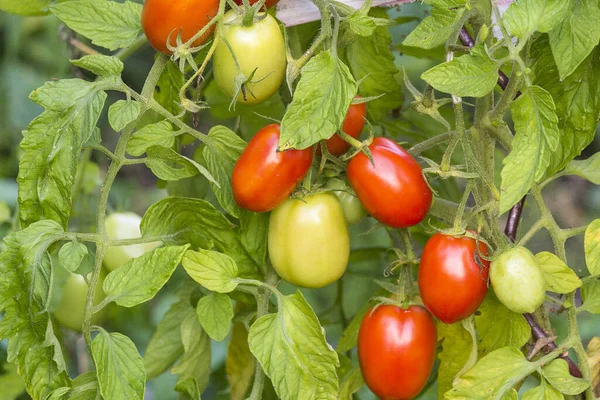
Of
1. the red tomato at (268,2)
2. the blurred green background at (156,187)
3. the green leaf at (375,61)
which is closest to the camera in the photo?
the red tomato at (268,2)

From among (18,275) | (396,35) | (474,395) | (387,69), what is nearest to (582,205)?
(396,35)

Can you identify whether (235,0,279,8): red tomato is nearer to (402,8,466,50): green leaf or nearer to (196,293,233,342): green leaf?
(402,8,466,50): green leaf

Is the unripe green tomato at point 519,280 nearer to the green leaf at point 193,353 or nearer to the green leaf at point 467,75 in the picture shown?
the green leaf at point 467,75

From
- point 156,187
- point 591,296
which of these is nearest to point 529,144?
point 591,296

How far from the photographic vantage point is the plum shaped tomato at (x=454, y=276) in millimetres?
632

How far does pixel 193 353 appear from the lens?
2.52 feet

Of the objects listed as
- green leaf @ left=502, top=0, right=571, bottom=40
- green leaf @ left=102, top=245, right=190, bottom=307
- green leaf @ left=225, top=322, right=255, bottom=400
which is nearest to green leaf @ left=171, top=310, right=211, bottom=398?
green leaf @ left=225, top=322, right=255, bottom=400

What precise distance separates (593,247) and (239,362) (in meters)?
0.39

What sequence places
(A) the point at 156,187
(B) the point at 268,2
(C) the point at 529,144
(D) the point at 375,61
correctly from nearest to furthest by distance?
(C) the point at 529,144, (B) the point at 268,2, (D) the point at 375,61, (A) the point at 156,187

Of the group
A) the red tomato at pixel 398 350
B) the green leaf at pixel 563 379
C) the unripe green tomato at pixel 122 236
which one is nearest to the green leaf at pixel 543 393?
the green leaf at pixel 563 379

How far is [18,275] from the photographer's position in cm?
58

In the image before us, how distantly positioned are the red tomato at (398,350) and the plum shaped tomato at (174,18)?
0.96 ft

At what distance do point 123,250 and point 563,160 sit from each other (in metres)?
0.46

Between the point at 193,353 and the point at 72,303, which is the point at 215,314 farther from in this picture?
the point at 72,303
